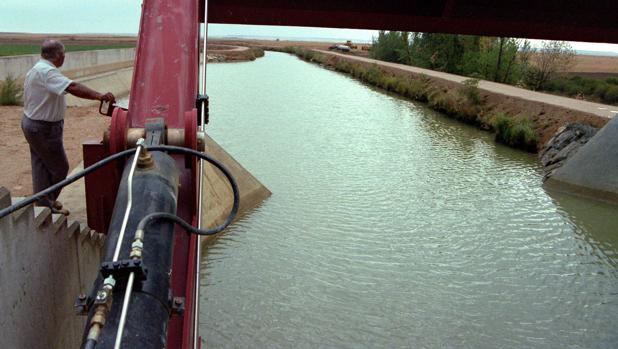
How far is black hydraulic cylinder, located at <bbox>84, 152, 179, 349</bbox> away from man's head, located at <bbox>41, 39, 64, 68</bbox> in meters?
2.61

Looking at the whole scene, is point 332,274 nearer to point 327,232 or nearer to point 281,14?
point 327,232

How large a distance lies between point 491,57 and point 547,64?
112 inches

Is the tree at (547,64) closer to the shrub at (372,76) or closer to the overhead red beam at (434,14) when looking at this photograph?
the shrub at (372,76)

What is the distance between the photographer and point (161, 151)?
8.89 feet

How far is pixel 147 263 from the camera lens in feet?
7.25

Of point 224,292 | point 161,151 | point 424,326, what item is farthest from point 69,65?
point 161,151

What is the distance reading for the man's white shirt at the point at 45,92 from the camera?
15.0 ft

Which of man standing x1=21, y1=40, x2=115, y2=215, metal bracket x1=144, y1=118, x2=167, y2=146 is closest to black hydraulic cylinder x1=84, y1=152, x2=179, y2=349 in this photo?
metal bracket x1=144, y1=118, x2=167, y2=146

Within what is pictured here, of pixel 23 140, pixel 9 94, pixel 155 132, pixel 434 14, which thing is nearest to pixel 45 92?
pixel 155 132

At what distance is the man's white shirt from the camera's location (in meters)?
4.58

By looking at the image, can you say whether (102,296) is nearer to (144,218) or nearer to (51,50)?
(144,218)

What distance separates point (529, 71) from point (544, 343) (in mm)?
27981

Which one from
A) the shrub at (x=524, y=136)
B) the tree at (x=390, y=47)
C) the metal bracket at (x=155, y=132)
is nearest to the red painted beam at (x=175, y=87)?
the metal bracket at (x=155, y=132)

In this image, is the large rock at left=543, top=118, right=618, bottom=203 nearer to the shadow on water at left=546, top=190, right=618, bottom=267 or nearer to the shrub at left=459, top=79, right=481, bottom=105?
the shadow on water at left=546, top=190, right=618, bottom=267
